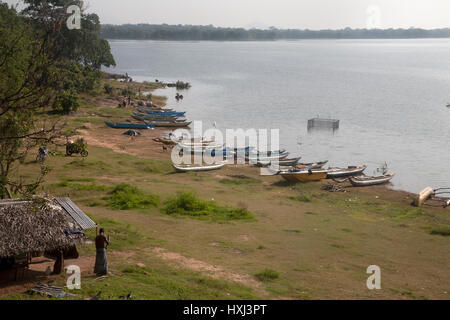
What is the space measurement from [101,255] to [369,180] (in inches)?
1110

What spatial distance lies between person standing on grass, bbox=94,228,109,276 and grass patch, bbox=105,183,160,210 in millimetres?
9968

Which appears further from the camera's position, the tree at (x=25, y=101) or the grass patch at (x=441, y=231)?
the grass patch at (x=441, y=231)

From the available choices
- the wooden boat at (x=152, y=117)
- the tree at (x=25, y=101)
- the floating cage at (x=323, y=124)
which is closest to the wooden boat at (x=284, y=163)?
the wooden boat at (x=152, y=117)

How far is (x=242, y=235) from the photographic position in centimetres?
2312

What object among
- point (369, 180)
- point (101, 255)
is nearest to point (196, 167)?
point (369, 180)

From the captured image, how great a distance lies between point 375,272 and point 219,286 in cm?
707

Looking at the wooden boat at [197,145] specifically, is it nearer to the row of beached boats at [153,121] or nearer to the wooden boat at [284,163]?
the wooden boat at [284,163]

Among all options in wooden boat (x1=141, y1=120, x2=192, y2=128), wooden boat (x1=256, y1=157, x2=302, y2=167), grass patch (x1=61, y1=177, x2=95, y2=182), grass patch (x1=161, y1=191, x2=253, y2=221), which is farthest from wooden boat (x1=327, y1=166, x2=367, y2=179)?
wooden boat (x1=141, y1=120, x2=192, y2=128)

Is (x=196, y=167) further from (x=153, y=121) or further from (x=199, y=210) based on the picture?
(x=153, y=121)

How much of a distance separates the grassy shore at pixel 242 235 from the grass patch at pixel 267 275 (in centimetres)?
4

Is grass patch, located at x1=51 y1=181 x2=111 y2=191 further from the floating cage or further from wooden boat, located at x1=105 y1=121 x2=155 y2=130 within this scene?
the floating cage

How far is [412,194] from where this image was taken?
37.4 m

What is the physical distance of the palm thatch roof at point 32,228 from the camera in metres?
14.2
